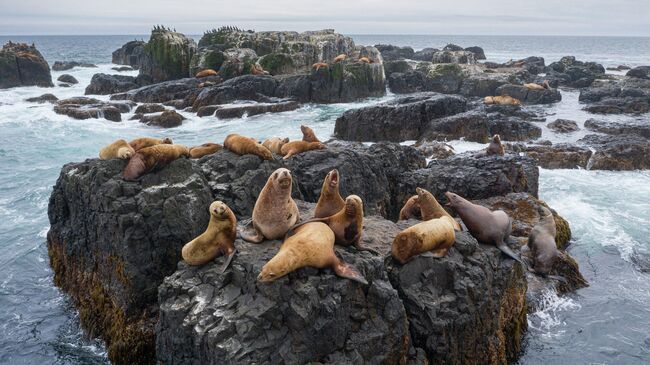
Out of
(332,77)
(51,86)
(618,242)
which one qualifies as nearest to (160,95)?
(332,77)

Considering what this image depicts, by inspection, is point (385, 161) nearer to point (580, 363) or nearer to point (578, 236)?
point (578, 236)

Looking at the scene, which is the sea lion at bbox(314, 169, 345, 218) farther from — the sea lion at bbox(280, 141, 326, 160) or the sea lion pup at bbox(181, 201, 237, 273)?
the sea lion at bbox(280, 141, 326, 160)

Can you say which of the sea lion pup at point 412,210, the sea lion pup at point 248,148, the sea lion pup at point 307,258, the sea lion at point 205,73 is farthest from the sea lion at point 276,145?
the sea lion at point 205,73

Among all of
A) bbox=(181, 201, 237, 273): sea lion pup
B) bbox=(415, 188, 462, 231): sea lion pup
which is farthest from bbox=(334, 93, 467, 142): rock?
bbox=(181, 201, 237, 273): sea lion pup

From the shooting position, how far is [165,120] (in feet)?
88.7

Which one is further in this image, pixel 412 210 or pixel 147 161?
pixel 412 210

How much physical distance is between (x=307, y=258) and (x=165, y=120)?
2324 cm

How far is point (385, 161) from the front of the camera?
13.1 metres

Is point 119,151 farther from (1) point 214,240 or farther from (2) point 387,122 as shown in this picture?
(2) point 387,122

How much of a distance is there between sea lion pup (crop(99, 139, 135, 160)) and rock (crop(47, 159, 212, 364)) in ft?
0.75

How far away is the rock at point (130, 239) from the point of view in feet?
26.4

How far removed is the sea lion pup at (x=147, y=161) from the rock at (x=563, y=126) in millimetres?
22084

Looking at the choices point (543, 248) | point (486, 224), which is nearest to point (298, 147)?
point (486, 224)

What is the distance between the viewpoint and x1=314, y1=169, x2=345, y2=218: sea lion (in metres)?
7.39
